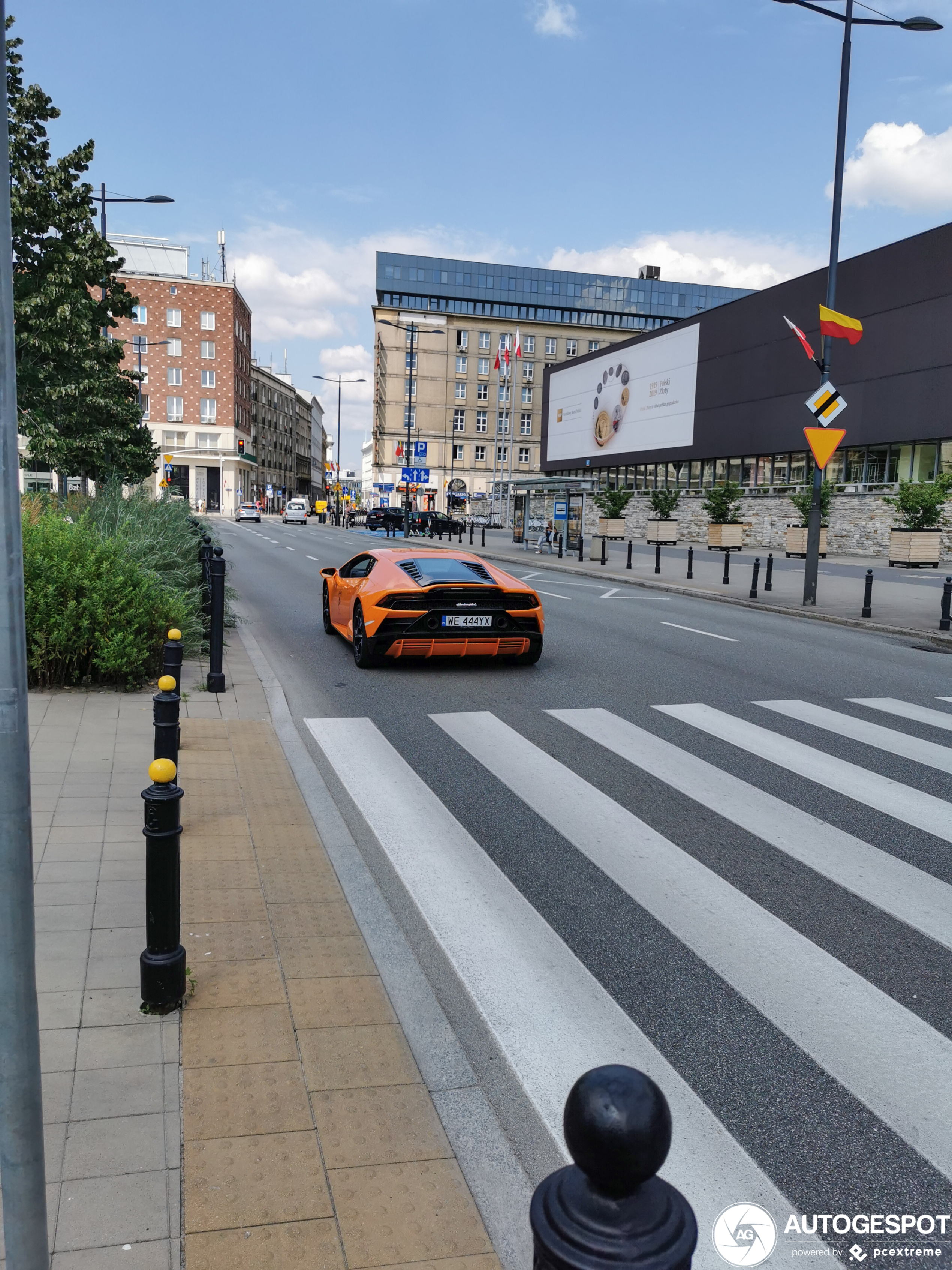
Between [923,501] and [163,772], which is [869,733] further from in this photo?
Answer: [923,501]

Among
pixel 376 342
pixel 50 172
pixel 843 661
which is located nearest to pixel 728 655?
pixel 843 661

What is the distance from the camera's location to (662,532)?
153 feet

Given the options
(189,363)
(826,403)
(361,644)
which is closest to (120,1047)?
(361,644)

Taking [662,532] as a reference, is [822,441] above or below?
above

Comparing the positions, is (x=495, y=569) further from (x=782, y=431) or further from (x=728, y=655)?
(x=782, y=431)

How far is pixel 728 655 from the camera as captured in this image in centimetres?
1205

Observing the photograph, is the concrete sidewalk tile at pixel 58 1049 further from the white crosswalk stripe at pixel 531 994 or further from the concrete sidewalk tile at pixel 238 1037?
the white crosswalk stripe at pixel 531 994

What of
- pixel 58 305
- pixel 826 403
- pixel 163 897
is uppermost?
pixel 58 305

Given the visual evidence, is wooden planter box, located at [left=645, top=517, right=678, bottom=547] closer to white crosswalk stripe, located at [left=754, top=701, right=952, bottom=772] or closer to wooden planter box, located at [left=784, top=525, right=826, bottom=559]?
wooden planter box, located at [left=784, top=525, right=826, bottom=559]

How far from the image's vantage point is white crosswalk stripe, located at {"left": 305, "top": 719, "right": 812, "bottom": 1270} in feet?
9.20

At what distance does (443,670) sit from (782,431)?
120 ft

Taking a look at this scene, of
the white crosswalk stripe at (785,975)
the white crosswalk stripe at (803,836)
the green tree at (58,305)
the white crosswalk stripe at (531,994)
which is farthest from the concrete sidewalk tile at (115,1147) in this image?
the green tree at (58,305)

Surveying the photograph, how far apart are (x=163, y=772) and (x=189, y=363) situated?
3573 inches

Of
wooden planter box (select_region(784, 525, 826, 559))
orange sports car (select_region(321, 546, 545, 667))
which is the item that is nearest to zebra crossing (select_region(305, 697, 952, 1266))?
orange sports car (select_region(321, 546, 545, 667))
